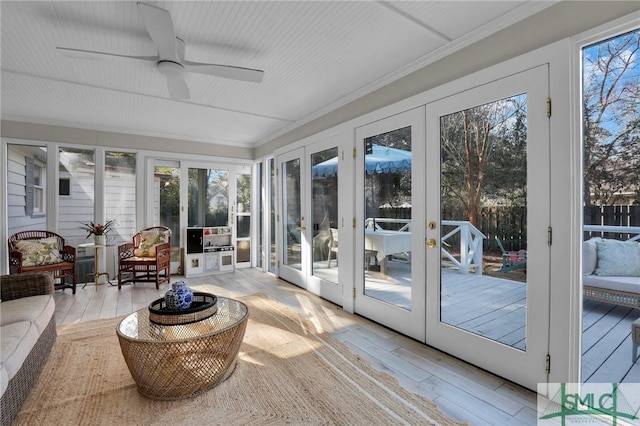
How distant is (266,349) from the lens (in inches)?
102

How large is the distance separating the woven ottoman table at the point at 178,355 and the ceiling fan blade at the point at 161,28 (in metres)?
1.89

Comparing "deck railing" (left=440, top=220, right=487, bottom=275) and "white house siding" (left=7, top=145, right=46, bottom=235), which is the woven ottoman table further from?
"white house siding" (left=7, top=145, right=46, bottom=235)

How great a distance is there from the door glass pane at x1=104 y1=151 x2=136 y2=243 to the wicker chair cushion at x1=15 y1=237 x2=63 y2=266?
89cm

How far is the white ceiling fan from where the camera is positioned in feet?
6.06

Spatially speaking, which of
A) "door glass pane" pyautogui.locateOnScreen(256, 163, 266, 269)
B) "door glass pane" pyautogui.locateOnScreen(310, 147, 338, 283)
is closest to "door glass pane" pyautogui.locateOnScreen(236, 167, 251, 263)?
"door glass pane" pyautogui.locateOnScreen(256, 163, 266, 269)

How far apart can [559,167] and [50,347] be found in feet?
12.6

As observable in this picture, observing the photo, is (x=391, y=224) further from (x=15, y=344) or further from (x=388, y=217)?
(x=15, y=344)

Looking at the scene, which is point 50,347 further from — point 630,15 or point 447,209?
point 630,15

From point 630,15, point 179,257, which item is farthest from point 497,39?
point 179,257

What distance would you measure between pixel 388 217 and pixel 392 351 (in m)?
1.23

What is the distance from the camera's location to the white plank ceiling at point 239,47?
203cm

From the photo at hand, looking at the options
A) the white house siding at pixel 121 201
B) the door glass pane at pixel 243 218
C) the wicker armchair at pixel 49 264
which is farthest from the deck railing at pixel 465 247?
the white house siding at pixel 121 201

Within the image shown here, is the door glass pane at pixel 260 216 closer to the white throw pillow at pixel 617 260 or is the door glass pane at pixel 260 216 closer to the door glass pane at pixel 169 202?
the door glass pane at pixel 169 202

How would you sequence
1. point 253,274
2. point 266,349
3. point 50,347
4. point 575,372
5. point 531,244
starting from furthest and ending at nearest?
1. point 253,274
2. point 266,349
3. point 50,347
4. point 531,244
5. point 575,372
